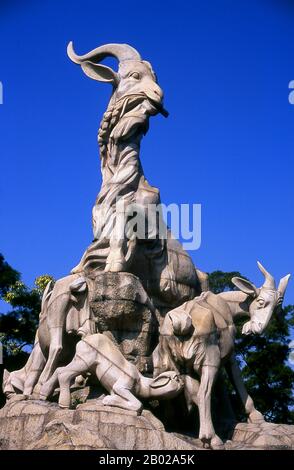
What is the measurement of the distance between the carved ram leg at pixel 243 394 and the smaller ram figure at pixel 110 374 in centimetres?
149

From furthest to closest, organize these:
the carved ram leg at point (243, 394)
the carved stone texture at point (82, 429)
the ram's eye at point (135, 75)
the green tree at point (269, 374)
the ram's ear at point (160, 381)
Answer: the green tree at point (269, 374), the ram's eye at point (135, 75), the carved ram leg at point (243, 394), the ram's ear at point (160, 381), the carved stone texture at point (82, 429)

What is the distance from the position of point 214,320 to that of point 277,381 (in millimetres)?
17291

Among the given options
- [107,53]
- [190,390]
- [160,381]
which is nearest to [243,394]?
[190,390]

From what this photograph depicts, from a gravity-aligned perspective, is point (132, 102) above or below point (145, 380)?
above

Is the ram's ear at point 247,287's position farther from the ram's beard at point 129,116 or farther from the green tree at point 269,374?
the green tree at point 269,374

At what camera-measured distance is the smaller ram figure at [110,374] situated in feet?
35.1

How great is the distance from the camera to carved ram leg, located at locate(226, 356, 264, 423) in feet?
39.2

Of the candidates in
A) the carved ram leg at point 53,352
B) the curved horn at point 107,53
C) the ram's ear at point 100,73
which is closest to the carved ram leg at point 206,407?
the carved ram leg at point 53,352

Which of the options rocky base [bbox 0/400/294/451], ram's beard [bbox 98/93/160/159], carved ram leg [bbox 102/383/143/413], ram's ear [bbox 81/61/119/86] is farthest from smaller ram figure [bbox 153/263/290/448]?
ram's ear [bbox 81/61/119/86]

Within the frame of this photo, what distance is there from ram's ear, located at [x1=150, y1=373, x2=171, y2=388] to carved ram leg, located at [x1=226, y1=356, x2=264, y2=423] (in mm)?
1585

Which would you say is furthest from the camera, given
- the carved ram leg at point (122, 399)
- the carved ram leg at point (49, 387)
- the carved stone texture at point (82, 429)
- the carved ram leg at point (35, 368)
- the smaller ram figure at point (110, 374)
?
the carved ram leg at point (35, 368)

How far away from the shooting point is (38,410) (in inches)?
427
